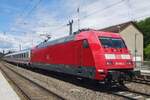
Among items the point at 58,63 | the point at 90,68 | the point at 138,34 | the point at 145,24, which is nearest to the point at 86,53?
the point at 90,68

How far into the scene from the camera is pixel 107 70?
14.4 meters

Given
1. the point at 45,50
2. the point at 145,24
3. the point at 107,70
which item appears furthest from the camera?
the point at 145,24

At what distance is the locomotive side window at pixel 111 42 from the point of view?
50.9 ft

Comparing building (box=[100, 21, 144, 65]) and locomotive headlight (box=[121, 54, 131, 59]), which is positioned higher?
building (box=[100, 21, 144, 65])

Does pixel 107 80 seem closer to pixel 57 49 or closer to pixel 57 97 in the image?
pixel 57 97

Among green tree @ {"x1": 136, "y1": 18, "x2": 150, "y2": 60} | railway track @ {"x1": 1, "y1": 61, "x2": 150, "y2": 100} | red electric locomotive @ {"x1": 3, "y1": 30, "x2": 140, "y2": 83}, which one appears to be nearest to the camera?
railway track @ {"x1": 1, "y1": 61, "x2": 150, "y2": 100}

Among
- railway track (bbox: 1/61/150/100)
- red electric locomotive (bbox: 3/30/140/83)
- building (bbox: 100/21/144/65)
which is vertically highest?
building (bbox: 100/21/144/65)

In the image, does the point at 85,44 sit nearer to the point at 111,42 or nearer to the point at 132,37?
the point at 111,42

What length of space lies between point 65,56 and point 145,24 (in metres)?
72.8

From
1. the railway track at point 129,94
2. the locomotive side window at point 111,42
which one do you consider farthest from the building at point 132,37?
the railway track at point 129,94

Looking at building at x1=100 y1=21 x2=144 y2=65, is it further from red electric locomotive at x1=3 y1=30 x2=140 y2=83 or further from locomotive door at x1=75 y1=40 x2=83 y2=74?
locomotive door at x1=75 y1=40 x2=83 y2=74

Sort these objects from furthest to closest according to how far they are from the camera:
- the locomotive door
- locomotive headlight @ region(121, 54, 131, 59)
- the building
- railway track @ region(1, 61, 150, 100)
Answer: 1. the building
2. the locomotive door
3. locomotive headlight @ region(121, 54, 131, 59)
4. railway track @ region(1, 61, 150, 100)

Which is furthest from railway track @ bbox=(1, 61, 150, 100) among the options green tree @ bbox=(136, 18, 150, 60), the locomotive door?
green tree @ bbox=(136, 18, 150, 60)

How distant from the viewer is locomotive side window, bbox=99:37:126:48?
15.5 metres
